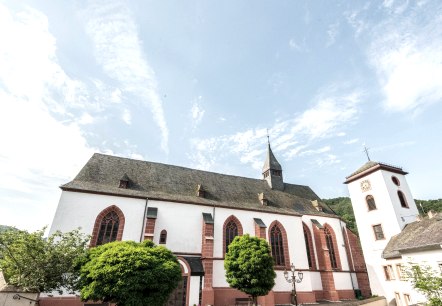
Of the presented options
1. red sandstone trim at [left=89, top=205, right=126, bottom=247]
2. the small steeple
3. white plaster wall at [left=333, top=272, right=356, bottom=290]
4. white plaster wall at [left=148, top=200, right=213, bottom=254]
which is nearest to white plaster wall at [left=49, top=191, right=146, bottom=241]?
red sandstone trim at [left=89, top=205, right=126, bottom=247]

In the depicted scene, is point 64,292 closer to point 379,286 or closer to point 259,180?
point 259,180

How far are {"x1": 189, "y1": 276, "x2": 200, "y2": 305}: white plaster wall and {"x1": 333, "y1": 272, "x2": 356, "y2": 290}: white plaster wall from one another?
15.6 meters

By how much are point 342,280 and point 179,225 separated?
18.7 meters

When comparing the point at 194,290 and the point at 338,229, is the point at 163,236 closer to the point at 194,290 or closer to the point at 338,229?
the point at 194,290

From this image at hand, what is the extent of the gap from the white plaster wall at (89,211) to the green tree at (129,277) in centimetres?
615

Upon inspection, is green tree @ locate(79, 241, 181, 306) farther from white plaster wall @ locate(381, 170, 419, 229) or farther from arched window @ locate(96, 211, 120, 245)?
white plaster wall @ locate(381, 170, 419, 229)

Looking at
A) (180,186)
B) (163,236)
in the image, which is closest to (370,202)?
(180,186)

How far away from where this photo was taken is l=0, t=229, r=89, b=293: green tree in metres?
14.1

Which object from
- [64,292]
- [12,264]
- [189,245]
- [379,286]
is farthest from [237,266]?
[379,286]

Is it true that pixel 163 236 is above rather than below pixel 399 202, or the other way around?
below

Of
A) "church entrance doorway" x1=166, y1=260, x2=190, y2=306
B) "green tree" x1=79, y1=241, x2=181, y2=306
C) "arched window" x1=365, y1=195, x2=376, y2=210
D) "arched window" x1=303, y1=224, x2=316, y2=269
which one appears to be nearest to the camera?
"green tree" x1=79, y1=241, x2=181, y2=306

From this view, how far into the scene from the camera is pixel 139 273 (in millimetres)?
12398

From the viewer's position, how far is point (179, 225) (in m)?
21.7

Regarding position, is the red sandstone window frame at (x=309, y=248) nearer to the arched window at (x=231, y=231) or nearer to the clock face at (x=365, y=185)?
the clock face at (x=365, y=185)
